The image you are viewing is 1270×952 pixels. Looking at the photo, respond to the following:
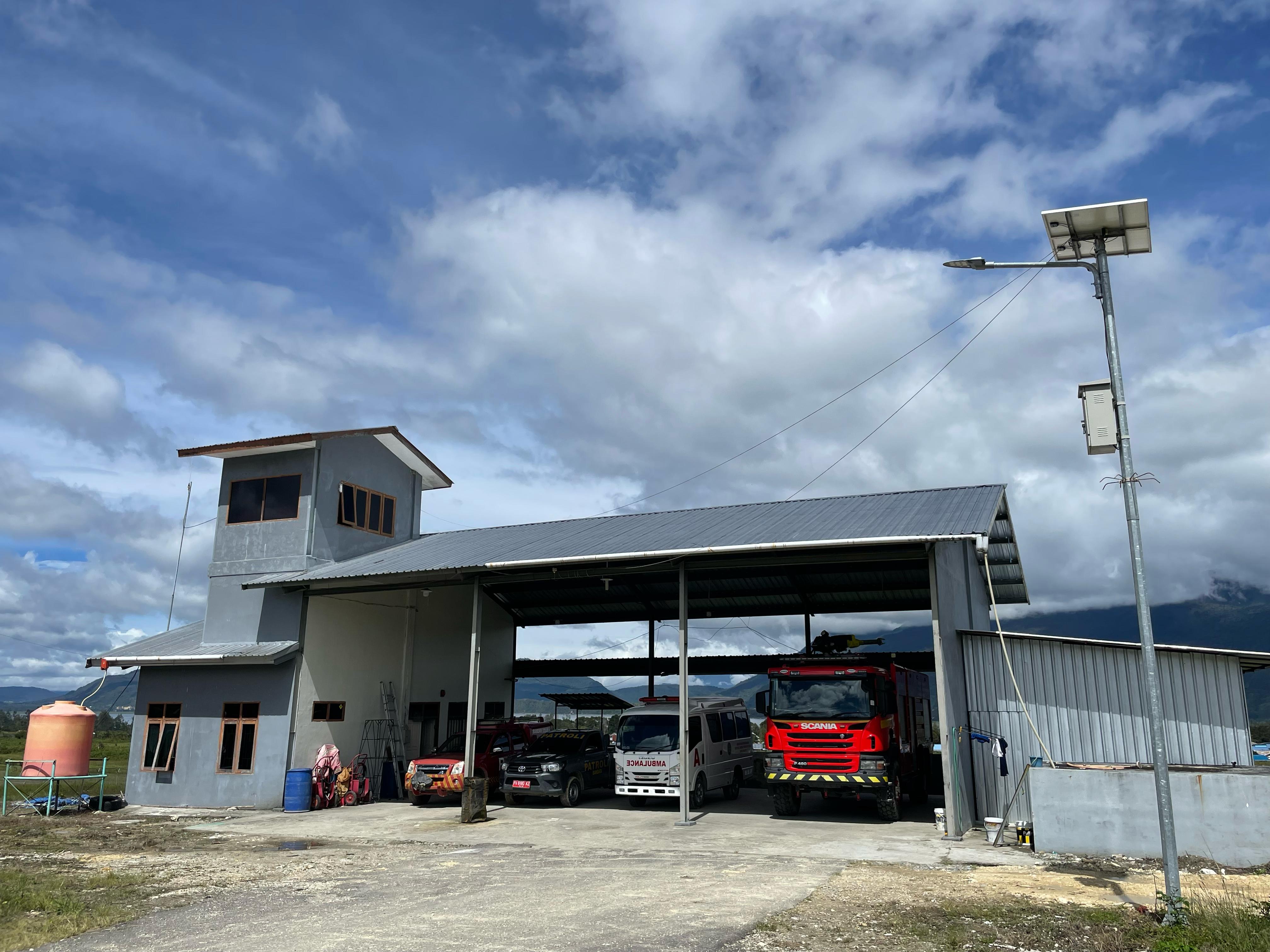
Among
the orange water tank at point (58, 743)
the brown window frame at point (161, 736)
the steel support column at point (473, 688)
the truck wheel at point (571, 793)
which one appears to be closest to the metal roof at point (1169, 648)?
the truck wheel at point (571, 793)

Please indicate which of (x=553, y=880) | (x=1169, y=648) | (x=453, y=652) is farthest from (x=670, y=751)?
(x=1169, y=648)

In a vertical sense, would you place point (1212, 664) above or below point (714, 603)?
below

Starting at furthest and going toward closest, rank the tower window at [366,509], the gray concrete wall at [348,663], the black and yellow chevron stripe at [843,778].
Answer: the tower window at [366,509], the gray concrete wall at [348,663], the black and yellow chevron stripe at [843,778]

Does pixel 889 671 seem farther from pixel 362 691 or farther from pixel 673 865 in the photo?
pixel 362 691

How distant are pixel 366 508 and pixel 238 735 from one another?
630 cm

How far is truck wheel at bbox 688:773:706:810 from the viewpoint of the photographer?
18.8 metres

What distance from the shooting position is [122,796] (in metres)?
21.2

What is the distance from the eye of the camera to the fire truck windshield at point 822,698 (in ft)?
53.4

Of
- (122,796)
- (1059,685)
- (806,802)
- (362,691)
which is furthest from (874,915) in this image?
(122,796)

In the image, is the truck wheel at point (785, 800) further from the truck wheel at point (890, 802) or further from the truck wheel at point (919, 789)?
the truck wheel at point (919, 789)

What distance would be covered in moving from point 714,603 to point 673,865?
14085mm

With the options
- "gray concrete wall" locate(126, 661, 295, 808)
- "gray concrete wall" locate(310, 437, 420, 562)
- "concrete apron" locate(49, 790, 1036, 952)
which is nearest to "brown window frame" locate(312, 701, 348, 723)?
"gray concrete wall" locate(126, 661, 295, 808)

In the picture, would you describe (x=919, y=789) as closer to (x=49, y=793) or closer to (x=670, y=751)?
(x=670, y=751)

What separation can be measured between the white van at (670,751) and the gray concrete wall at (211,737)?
739 centimetres
